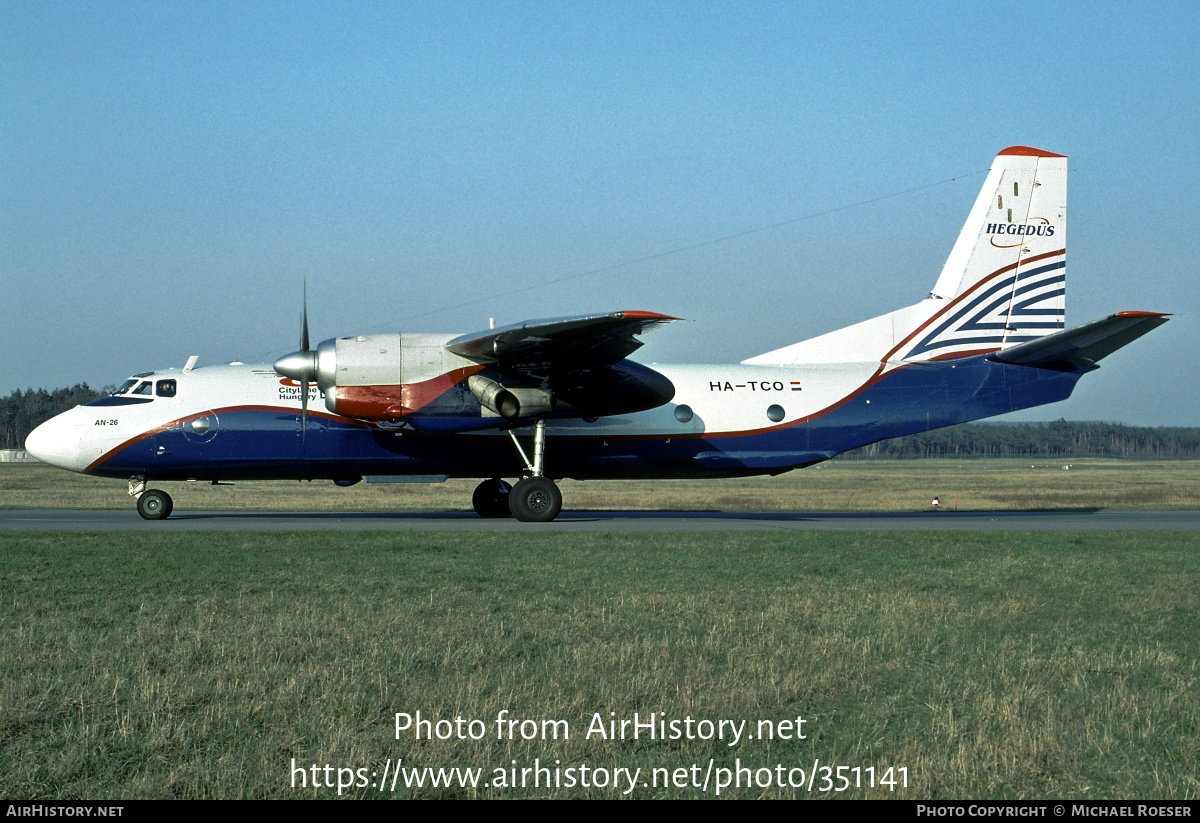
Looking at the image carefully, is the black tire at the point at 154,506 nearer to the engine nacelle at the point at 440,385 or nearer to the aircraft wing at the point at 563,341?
the engine nacelle at the point at 440,385

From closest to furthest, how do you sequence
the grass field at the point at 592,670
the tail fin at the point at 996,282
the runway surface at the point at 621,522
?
the grass field at the point at 592,670
the runway surface at the point at 621,522
the tail fin at the point at 996,282

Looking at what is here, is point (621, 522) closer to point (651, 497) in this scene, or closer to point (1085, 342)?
point (1085, 342)

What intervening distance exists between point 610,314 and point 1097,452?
202 meters

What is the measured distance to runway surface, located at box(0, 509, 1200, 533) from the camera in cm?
2089

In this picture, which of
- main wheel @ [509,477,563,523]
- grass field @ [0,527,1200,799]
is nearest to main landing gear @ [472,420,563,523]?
main wheel @ [509,477,563,523]

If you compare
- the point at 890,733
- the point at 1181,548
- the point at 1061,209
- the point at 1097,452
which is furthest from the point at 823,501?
the point at 1097,452

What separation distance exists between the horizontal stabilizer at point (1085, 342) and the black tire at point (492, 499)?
12.8 m

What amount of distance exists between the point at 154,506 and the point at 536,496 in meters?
8.78

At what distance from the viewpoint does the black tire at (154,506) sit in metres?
22.9

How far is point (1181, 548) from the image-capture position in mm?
17609

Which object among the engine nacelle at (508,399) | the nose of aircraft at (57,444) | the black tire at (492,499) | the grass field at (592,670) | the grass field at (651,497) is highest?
the engine nacelle at (508,399)

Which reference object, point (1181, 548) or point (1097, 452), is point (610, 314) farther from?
point (1097, 452)

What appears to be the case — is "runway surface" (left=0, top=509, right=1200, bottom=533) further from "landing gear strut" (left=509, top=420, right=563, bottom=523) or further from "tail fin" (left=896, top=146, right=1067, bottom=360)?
"tail fin" (left=896, top=146, right=1067, bottom=360)

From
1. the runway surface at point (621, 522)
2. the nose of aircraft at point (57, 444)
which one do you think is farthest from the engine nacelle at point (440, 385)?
the nose of aircraft at point (57, 444)
